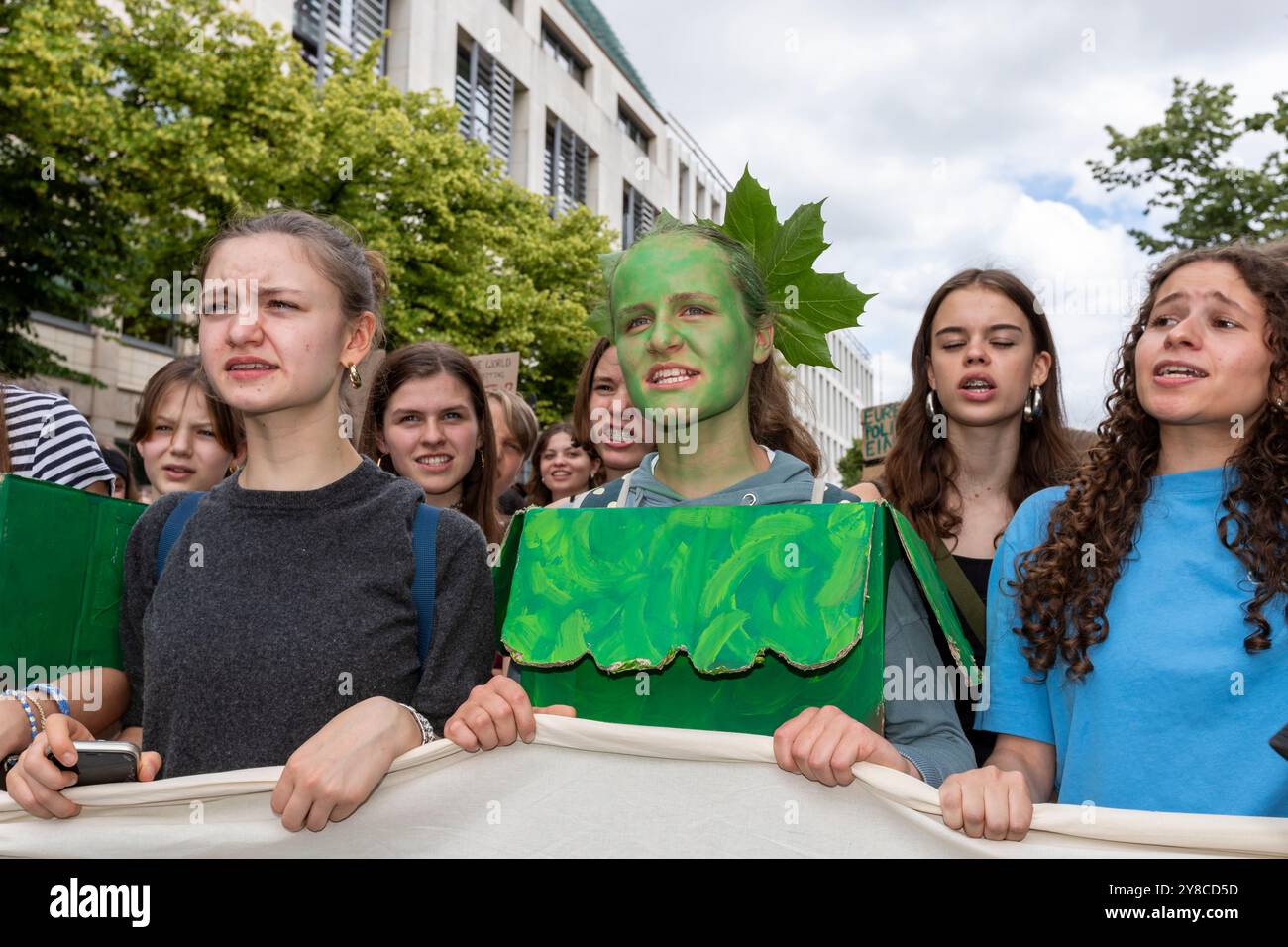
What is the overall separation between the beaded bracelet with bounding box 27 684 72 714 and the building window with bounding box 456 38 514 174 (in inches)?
1298

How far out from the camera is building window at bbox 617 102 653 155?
1944 inches

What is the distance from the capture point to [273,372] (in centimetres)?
226

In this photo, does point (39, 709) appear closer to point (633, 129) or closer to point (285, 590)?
point (285, 590)

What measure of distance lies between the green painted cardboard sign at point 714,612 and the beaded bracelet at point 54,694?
2.62 feet

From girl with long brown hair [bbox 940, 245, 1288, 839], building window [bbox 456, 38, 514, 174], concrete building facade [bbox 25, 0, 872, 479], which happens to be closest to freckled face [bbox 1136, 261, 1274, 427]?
girl with long brown hair [bbox 940, 245, 1288, 839]

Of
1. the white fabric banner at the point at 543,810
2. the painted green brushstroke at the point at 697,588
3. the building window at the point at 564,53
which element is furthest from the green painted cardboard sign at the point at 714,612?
the building window at the point at 564,53

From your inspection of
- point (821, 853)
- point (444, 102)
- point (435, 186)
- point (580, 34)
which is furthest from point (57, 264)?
point (580, 34)

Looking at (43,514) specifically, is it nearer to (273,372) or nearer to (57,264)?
(273,372)

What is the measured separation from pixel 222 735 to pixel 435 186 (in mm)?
20863

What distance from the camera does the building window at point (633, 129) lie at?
49.4 meters

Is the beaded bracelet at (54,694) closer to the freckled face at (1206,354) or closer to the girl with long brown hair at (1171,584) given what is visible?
the girl with long brown hair at (1171,584)

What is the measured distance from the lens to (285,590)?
2156mm

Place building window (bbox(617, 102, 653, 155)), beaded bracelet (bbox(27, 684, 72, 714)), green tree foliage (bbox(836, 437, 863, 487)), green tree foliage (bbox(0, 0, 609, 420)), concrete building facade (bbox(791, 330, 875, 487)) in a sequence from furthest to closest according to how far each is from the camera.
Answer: concrete building facade (bbox(791, 330, 875, 487)), green tree foliage (bbox(836, 437, 863, 487)), building window (bbox(617, 102, 653, 155)), green tree foliage (bbox(0, 0, 609, 420)), beaded bracelet (bbox(27, 684, 72, 714))

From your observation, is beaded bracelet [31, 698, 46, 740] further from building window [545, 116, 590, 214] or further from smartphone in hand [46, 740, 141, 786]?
building window [545, 116, 590, 214]
